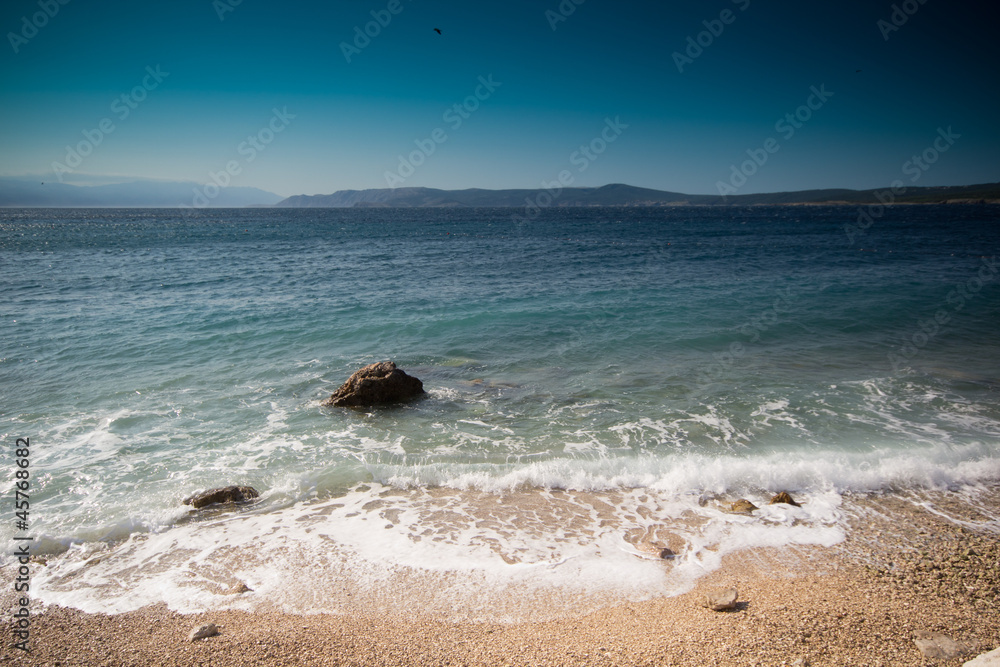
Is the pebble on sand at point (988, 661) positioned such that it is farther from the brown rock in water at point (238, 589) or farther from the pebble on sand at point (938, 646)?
the brown rock in water at point (238, 589)

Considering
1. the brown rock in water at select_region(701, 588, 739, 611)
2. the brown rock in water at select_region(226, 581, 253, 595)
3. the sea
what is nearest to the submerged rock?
the sea

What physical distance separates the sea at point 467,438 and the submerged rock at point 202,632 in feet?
1.53

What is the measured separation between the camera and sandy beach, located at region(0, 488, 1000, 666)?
479cm

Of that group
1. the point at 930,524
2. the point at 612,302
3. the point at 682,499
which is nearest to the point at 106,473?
the point at 682,499

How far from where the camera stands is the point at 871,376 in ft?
43.4

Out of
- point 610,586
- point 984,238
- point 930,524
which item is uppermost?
point 984,238

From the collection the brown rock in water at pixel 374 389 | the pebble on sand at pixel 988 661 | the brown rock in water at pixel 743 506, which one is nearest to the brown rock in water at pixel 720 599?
the pebble on sand at pixel 988 661

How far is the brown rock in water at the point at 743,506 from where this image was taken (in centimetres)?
750

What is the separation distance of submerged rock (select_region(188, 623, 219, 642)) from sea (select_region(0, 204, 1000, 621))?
0.47 meters

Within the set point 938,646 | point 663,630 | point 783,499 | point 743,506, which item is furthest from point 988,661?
point 783,499

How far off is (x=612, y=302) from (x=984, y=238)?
164 ft

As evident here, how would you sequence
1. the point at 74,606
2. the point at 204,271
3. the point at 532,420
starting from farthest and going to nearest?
1. the point at 204,271
2. the point at 532,420
3. the point at 74,606

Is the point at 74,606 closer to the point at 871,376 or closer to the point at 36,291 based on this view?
the point at 871,376

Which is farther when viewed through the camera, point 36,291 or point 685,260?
point 685,260
